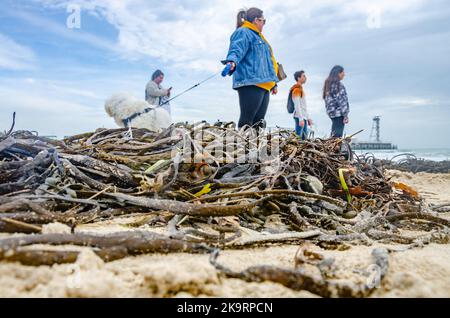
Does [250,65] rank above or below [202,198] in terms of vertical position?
above

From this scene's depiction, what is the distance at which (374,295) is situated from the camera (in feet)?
2.90

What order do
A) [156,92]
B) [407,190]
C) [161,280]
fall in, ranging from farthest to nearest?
[156,92], [407,190], [161,280]

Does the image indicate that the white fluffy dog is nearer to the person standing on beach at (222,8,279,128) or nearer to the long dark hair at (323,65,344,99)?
the person standing on beach at (222,8,279,128)

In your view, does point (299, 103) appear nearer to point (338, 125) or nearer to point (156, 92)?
point (338, 125)

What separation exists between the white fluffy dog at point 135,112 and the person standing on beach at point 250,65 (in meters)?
1.63

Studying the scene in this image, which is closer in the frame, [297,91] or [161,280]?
[161,280]

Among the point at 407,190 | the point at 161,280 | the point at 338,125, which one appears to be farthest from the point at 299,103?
the point at 161,280

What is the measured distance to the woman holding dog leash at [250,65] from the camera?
391 cm

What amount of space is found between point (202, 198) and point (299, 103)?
17.0 ft

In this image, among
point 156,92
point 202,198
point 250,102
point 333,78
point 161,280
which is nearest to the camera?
point 161,280

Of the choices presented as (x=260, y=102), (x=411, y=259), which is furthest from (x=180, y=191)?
(x=260, y=102)

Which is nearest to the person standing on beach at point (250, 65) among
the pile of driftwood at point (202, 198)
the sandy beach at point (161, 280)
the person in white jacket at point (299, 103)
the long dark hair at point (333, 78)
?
the pile of driftwood at point (202, 198)

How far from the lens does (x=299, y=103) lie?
6496 millimetres

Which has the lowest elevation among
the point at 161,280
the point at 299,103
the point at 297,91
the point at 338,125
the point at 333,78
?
the point at 161,280
